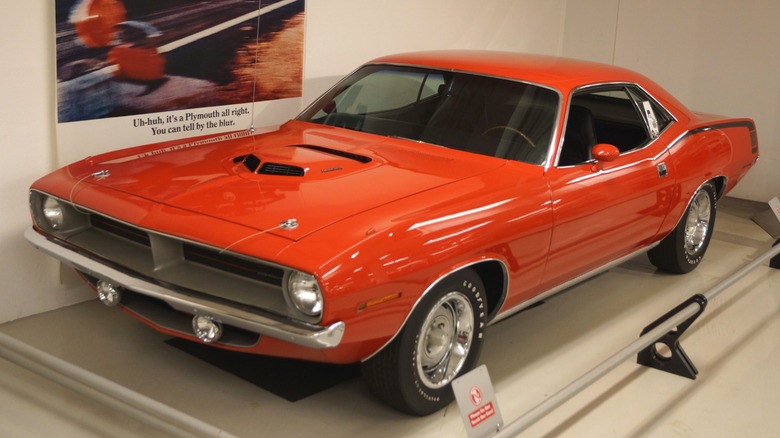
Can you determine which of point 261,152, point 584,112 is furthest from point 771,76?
point 261,152

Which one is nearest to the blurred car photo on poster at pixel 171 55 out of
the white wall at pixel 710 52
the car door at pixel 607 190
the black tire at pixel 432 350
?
the car door at pixel 607 190

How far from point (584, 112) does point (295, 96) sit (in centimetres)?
198

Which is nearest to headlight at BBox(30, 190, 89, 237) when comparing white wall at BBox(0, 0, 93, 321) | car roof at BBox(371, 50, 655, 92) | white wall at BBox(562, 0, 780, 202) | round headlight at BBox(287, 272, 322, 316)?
white wall at BBox(0, 0, 93, 321)

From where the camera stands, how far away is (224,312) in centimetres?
291

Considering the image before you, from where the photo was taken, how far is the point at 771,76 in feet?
23.3

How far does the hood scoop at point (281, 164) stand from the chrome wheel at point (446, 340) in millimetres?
780

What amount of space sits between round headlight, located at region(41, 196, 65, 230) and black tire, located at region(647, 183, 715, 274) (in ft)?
11.3

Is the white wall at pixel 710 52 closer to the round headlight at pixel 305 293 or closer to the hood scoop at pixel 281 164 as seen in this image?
the hood scoop at pixel 281 164

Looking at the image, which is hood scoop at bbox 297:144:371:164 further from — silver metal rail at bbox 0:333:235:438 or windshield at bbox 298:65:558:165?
silver metal rail at bbox 0:333:235:438

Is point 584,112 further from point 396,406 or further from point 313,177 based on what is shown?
point 396,406

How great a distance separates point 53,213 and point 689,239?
378 cm

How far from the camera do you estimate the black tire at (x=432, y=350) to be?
3166 mm

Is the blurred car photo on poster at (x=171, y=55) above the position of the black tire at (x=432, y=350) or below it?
above

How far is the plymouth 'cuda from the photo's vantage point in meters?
2.93
